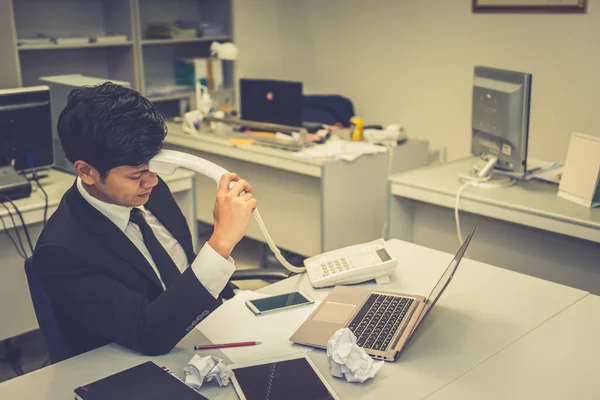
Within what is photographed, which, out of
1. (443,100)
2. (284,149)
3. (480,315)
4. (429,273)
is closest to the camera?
(480,315)

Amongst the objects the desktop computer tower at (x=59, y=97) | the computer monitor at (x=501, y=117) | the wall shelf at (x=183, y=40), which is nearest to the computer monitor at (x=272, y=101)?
the wall shelf at (x=183, y=40)

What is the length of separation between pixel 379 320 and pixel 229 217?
43 cm

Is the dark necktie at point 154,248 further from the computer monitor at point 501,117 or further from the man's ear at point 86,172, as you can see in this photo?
the computer monitor at point 501,117

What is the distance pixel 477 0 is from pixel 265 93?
135cm

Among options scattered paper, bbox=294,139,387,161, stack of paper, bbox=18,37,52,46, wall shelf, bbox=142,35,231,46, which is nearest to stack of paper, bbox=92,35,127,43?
wall shelf, bbox=142,35,231,46

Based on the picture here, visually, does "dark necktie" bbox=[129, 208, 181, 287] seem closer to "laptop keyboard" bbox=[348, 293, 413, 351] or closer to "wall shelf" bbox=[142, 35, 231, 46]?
"laptop keyboard" bbox=[348, 293, 413, 351]

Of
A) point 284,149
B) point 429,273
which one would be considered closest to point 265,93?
point 284,149

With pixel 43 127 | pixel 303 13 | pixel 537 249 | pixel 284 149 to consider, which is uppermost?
pixel 303 13

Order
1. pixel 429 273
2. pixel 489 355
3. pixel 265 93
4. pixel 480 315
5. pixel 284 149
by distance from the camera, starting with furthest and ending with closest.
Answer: pixel 265 93, pixel 284 149, pixel 429 273, pixel 480 315, pixel 489 355

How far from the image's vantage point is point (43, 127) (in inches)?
108

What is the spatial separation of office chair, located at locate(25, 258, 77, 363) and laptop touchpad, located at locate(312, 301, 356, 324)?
57cm

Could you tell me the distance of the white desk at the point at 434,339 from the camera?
1.33 meters

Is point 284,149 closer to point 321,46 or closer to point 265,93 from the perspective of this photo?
point 265,93

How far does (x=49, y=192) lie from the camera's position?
106 inches
